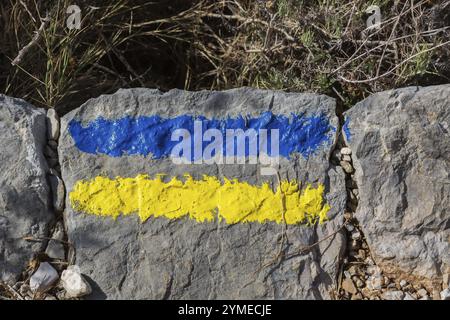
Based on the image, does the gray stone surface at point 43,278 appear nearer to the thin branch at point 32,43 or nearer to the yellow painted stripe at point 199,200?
the yellow painted stripe at point 199,200

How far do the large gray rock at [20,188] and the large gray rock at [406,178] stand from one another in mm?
1104

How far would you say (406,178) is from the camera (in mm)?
2445

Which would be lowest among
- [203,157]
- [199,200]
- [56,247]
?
[56,247]

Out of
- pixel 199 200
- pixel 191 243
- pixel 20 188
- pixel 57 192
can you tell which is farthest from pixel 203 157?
pixel 20 188

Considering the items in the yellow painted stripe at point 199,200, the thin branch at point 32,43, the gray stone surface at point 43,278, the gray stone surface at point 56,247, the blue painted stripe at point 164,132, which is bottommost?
the gray stone surface at point 43,278

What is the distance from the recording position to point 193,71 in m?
3.31

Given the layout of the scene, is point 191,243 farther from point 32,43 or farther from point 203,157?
point 32,43

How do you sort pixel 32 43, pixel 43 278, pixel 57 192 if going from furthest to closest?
1. pixel 32 43
2. pixel 57 192
3. pixel 43 278

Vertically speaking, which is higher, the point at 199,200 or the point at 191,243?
the point at 199,200

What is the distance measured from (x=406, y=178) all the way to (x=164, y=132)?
0.87 meters

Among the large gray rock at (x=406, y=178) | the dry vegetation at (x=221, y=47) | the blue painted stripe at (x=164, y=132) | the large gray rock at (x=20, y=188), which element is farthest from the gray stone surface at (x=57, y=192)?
the large gray rock at (x=406, y=178)

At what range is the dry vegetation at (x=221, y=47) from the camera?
282cm

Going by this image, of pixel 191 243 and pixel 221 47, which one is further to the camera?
pixel 221 47

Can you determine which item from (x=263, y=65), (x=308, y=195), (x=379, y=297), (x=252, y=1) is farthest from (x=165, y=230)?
(x=252, y=1)
